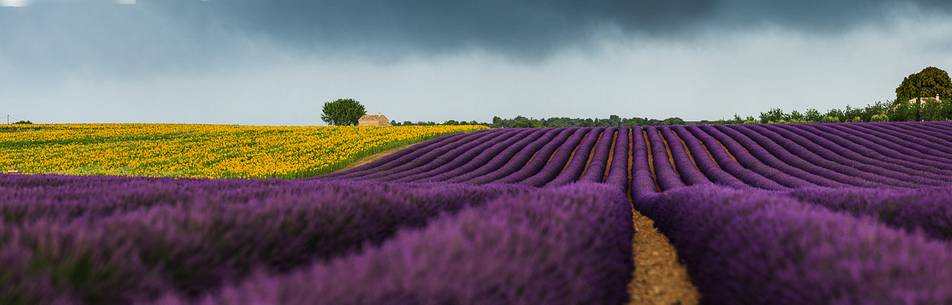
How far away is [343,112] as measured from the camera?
86875 mm

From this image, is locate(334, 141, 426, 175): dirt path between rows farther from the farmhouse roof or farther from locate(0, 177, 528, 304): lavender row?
the farmhouse roof

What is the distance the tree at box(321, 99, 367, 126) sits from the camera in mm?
86688

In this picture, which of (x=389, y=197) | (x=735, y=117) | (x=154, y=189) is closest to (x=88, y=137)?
(x=154, y=189)

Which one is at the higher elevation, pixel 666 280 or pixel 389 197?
pixel 389 197

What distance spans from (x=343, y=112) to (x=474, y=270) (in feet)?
288

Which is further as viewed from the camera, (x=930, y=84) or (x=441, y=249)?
(x=930, y=84)

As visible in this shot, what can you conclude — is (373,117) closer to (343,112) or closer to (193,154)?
(343,112)

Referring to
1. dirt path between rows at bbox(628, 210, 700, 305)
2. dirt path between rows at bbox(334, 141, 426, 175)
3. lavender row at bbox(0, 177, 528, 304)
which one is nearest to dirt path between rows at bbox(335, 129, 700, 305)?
dirt path between rows at bbox(628, 210, 700, 305)

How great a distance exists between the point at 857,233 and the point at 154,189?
21.2ft

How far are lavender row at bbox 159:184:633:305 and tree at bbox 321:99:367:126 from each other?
3385 inches

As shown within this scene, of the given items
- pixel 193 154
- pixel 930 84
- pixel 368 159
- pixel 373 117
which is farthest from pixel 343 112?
pixel 930 84

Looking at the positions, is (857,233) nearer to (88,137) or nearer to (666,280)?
(666,280)

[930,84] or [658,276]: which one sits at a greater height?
[930,84]

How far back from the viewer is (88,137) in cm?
3759
